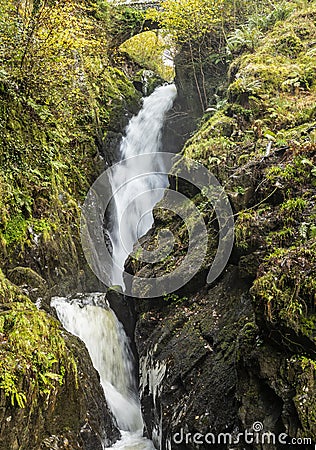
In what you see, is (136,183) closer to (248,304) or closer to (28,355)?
(248,304)

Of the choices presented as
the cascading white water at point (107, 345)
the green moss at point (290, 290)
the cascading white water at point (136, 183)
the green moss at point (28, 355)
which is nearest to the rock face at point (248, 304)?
the green moss at point (290, 290)

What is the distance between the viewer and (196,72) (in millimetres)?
14031

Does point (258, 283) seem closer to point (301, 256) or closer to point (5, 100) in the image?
point (301, 256)

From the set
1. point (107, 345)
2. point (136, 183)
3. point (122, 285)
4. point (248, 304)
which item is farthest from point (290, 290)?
point (136, 183)

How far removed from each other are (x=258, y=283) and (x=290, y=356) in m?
0.79

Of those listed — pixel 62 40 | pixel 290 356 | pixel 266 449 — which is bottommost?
pixel 266 449

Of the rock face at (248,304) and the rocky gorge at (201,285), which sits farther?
the rocky gorge at (201,285)

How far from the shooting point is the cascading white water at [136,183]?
12805mm

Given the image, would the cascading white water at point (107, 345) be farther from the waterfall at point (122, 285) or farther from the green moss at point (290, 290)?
the green moss at point (290, 290)

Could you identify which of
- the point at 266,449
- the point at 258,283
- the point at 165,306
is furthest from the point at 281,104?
the point at 266,449

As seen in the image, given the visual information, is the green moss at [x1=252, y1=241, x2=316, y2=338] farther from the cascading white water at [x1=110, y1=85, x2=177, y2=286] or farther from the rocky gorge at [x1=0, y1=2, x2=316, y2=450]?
the cascading white water at [x1=110, y1=85, x2=177, y2=286]

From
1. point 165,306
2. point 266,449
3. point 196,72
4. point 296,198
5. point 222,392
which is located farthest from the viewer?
point 196,72


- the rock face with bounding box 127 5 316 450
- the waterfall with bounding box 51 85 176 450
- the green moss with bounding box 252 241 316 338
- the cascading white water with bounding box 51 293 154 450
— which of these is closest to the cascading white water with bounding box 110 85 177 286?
the waterfall with bounding box 51 85 176 450

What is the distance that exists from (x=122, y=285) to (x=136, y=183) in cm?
422
